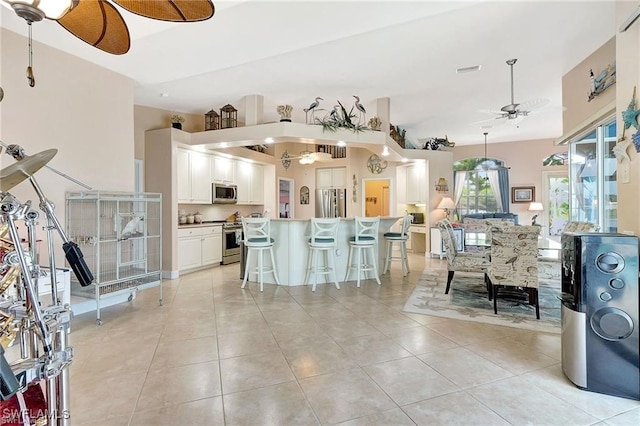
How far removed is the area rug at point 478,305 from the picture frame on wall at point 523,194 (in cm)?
449

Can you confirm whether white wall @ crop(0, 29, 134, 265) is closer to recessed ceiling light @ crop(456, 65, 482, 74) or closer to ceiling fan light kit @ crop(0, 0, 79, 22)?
ceiling fan light kit @ crop(0, 0, 79, 22)

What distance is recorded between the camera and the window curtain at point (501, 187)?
9.29m

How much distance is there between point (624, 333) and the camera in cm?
204

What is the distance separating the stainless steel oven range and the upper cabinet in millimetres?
2810

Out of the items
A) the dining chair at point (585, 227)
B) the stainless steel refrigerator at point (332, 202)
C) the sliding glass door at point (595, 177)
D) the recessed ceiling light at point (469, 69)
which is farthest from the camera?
the stainless steel refrigerator at point (332, 202)

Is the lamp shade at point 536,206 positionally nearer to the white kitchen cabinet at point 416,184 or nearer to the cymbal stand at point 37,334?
the white kitchen cabinet at point 416,184

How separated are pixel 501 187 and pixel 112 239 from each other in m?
9.49

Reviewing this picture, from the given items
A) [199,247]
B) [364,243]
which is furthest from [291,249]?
[199,247]

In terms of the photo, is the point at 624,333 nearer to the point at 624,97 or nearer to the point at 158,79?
the point at 624,97

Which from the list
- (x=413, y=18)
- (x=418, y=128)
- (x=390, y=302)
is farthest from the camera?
(x=418, y=128)

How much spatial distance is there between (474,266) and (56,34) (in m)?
5.44

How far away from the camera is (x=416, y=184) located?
813 cm

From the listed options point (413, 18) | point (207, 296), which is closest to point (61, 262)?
point (207, 296)

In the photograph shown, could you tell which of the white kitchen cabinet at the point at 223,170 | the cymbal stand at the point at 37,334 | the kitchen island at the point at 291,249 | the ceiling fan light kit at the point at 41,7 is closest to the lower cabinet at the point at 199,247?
the white kitchen cabinet at the point at 223,170
